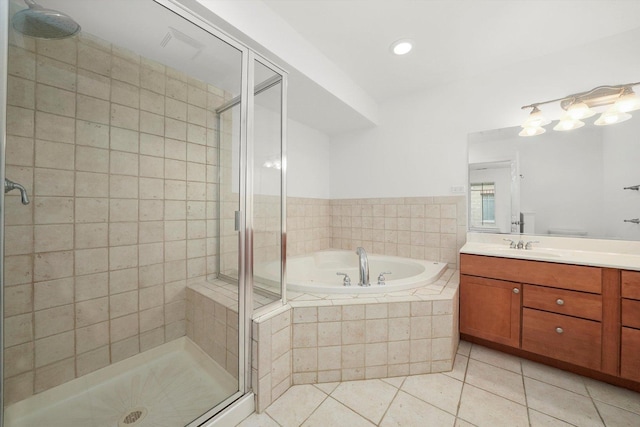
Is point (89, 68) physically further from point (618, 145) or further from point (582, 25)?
point (618, 145)

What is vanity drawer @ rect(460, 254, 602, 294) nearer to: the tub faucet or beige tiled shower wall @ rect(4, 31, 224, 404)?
the tub faucet

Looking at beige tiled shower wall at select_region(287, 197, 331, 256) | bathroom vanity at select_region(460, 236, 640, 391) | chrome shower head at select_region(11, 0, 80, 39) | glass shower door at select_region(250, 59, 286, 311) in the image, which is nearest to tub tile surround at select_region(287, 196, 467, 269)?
beige tiled shower wall at select_region(287, 197, 331, 256)

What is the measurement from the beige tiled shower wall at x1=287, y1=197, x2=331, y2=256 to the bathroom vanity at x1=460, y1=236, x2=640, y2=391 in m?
1.54

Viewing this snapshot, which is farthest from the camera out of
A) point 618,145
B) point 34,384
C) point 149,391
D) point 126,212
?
point 618,145

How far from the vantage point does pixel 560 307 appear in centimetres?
153

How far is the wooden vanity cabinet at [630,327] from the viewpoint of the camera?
133 centimetres

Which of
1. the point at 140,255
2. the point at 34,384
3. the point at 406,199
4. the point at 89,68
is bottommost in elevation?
the point at 34,384

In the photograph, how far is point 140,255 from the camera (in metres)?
1.64

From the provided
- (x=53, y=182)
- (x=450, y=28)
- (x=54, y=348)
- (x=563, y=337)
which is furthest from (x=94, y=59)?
(x=563, y=337)

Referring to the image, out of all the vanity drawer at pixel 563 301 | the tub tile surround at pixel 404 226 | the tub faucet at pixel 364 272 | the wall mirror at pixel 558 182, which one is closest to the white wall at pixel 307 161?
the tub tile surround at pixel 404 226

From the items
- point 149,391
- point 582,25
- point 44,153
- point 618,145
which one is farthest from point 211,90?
point 618,145

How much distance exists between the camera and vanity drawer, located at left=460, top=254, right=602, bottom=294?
57.0 inches

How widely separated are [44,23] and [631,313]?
3384 millimetres

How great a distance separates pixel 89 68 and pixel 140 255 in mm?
1183
